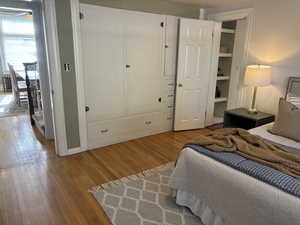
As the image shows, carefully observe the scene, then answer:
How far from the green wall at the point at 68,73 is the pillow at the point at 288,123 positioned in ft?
8.23

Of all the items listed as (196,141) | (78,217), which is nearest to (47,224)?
(78,217)

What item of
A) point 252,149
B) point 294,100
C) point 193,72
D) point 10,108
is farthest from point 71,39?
point 10,108

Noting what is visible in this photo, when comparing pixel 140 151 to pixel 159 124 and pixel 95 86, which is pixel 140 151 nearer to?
pixel 159 124

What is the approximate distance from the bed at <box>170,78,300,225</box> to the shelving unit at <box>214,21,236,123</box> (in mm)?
2356

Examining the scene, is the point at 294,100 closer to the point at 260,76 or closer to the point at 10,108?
the point at 260,76

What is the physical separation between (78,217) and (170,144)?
1.89 m

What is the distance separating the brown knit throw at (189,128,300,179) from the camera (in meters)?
1.61

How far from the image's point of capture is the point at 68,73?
288cm

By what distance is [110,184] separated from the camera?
2.43 m

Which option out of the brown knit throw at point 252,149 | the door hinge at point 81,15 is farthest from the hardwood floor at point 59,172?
the door hinge at point 81,15

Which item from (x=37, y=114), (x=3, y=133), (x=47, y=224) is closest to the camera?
(x=47, y=224)

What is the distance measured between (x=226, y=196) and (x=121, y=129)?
87.1 inches

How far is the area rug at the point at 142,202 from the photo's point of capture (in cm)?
193

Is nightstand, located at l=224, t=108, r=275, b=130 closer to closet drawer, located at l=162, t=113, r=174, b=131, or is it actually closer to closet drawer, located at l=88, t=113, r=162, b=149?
closet drawer, located at l=162, t=113, r=174, b=131
